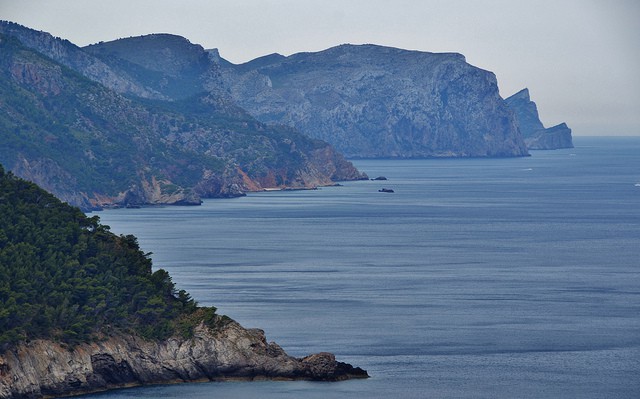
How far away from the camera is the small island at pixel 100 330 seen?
93812mm

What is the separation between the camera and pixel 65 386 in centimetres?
9394

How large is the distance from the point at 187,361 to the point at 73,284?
34.5 feet

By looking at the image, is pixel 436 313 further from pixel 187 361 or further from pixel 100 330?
pixel 100 330

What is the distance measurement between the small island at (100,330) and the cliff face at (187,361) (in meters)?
0.07

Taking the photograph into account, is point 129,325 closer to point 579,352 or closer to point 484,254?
point 579,352

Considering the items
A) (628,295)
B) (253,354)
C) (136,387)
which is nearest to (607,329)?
(628,295)

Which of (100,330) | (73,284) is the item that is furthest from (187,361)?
(73,284)

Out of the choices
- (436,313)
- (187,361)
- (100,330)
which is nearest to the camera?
(100,330)

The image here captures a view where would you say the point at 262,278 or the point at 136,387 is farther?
the point at 262,278

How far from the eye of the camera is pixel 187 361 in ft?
328

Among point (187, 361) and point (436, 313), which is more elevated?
point (187, 361)

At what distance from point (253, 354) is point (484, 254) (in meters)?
94.3

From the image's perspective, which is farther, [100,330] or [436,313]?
[436,313]

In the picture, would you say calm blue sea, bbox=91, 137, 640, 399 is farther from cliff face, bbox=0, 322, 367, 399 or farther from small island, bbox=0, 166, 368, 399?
small island, bbox=0, 166, 368, 399
